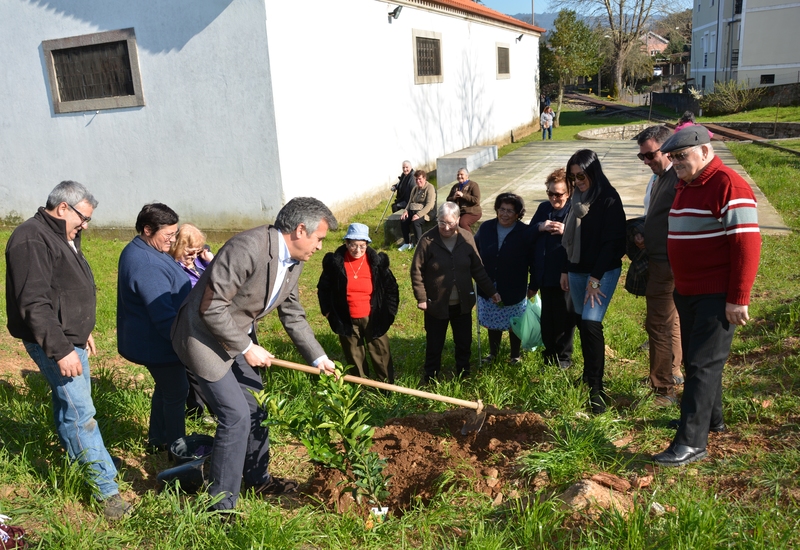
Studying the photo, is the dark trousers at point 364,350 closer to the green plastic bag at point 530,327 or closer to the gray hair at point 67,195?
the green plastic bag at point 530,327

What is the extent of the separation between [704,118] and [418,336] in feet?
91.2

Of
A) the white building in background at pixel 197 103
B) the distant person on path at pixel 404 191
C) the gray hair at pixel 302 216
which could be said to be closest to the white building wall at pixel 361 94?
the white building in background at pixel 197 103

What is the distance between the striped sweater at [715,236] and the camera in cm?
340

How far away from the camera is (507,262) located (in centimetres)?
581

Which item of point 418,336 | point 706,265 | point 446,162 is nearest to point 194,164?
point 446,162

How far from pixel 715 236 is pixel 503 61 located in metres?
22.2

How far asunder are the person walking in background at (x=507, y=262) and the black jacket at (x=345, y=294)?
3.09 ft

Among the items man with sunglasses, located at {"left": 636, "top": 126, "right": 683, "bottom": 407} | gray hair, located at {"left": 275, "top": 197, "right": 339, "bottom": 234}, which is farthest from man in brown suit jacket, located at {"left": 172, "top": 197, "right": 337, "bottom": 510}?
man with sunglasses, located at {"left": 636, "top": 126, "right": 683, "bottom": 407}

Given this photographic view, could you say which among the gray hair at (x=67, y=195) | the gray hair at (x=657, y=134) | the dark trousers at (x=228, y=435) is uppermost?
the gray hair at (x=657, y=134)

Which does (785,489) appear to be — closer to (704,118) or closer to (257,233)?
(257,233)

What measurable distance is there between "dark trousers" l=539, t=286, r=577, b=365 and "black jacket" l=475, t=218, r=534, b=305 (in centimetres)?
37

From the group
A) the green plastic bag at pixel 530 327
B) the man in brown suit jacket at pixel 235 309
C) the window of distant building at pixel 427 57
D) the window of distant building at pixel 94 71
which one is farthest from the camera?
the window of distant building at pixel 427 57

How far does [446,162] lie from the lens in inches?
561

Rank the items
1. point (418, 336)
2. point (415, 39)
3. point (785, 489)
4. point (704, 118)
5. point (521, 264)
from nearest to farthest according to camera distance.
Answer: point (785, 489)
point (521, 264)
point (418, 336)
point (415, 39)
point (704, 118)
